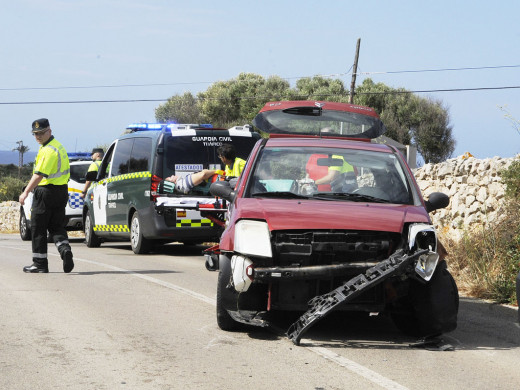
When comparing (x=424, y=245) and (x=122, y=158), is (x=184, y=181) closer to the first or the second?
(x=122, y=158)

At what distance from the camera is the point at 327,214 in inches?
285

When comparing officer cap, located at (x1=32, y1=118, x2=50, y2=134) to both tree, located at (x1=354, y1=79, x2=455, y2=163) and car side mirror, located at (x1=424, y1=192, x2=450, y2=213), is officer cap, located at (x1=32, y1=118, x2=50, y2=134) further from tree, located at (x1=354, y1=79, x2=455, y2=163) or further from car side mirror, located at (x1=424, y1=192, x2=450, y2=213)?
tree, located at (x1=354, y1=79, x2=455, y2=163)

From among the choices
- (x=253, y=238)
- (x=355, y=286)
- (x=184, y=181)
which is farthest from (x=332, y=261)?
(x=184, y=181)

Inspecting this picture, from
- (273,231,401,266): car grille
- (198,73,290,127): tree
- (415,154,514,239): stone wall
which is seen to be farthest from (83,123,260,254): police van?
(198,73,290,127): tree

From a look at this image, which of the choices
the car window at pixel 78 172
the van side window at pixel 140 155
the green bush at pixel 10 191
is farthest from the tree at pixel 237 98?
the van side window at pixel 140 155

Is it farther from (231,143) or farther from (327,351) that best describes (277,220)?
(231,143)

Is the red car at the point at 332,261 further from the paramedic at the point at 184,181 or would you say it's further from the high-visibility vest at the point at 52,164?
the paramedic at the point at 184,181

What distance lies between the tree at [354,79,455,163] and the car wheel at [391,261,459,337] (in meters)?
51.4

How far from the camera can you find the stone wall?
15.2m

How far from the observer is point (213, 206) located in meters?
13.6

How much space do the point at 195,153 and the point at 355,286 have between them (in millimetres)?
8085

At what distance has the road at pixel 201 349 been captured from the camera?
590 cm

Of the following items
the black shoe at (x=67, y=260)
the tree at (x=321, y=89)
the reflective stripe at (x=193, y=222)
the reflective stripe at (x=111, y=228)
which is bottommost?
the reflective stripe at (x=111, y=228)

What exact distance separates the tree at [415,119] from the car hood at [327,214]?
5113 centimetres
